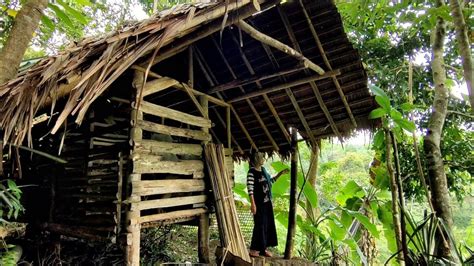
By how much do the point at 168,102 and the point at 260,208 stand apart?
2.41 metres

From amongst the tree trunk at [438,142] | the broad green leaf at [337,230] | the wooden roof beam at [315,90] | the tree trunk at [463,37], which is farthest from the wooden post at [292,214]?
the tree trunk at [463,37]

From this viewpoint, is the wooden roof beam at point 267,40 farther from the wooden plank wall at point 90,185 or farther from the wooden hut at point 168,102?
the wooden plank wall at point 90,185

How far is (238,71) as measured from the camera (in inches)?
183

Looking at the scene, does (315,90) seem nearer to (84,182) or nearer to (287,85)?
(287,85)

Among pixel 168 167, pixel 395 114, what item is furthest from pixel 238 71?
pixel 395 114

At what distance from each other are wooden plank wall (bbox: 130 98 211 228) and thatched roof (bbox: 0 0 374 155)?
2.28 feet

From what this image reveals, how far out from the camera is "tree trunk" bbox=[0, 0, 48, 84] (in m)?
2.68

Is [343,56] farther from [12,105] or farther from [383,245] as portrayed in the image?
[383,245]

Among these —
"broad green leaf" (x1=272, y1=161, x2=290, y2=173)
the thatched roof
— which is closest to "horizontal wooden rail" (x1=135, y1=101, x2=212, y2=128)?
the thatched roof

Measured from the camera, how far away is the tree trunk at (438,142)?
3188 mm

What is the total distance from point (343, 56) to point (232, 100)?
191 centimetres

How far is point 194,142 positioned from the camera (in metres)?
4.63

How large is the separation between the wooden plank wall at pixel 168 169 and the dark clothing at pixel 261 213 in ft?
2.61

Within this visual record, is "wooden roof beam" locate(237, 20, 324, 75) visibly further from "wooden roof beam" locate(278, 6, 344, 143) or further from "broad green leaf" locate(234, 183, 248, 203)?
"broad green leaf" locate(234, 183, 248, 203)
